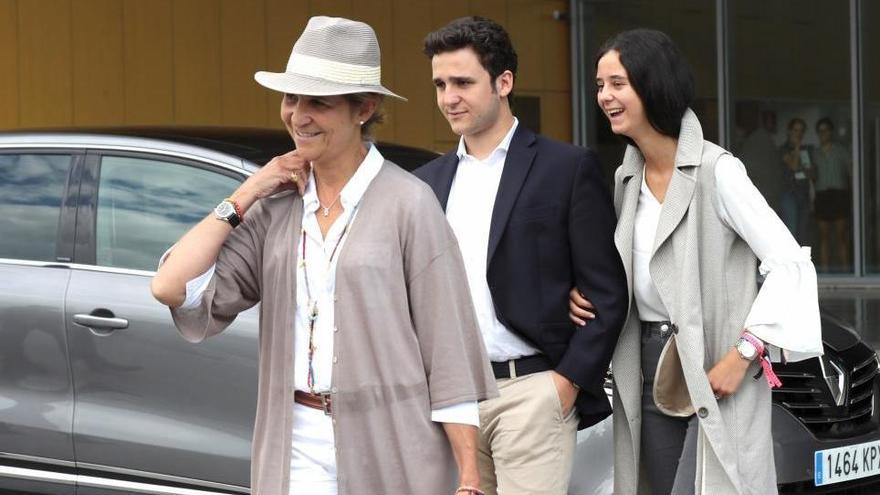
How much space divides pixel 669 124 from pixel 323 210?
102cm

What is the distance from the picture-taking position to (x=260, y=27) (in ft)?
45.8

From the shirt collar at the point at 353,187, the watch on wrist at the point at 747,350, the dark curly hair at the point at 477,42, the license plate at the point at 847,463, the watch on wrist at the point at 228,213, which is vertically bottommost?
the license plate at the point at 847,463

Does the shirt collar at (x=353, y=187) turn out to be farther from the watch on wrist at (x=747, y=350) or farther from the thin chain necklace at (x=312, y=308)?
the watch on wrist at (x=747, y=350)

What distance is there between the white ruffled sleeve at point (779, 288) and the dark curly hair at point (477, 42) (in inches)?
30.3

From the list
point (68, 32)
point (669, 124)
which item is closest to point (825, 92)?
point (68, 32)

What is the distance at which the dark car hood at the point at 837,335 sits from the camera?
543 cm

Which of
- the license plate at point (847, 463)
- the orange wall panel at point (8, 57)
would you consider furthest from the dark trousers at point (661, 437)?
the orange wall panel at point (8, 57)

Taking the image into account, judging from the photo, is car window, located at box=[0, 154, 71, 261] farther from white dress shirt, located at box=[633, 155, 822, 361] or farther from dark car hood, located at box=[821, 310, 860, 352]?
dark car hood, located at box=[821, 310, 860, 352]

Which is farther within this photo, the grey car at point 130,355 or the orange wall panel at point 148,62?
the orange wall panel at point 148,62

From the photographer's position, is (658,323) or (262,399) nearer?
(262,399)

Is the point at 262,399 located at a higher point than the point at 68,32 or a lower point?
lower

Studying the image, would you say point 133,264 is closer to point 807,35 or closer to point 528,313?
point 528,313

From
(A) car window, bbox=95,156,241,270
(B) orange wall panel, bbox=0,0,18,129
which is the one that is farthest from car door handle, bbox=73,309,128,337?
(B) orange wall panel, bbox=0,0,18,129

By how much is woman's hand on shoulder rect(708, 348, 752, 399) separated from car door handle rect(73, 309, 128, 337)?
234 cm
